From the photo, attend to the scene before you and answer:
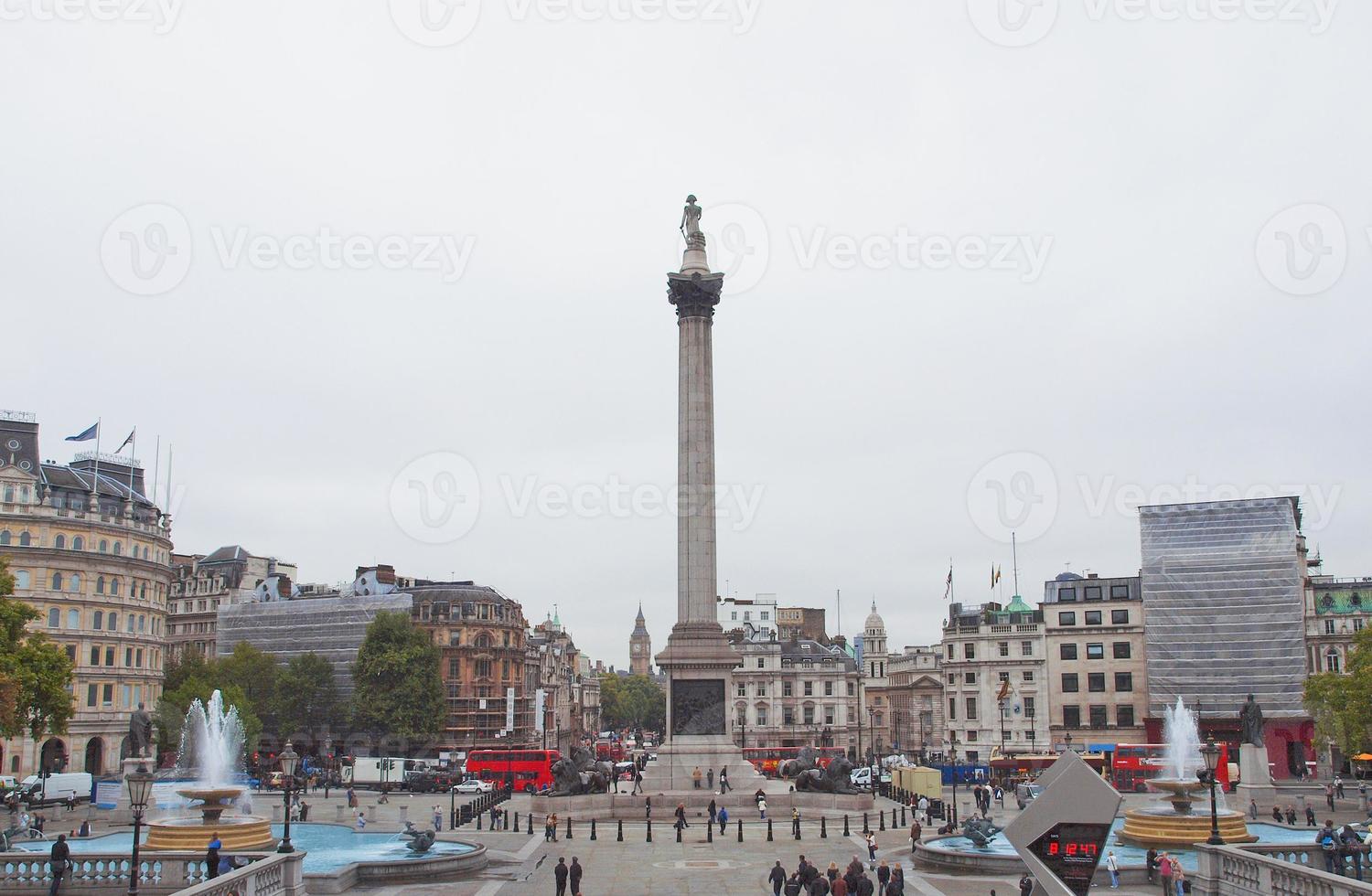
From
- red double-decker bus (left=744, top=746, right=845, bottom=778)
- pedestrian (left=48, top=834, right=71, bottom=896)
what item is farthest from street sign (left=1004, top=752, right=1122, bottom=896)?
red double-decker bus (left=744, top=746, right=845, bottom=778)

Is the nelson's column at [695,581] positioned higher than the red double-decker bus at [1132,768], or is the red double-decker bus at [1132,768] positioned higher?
the nelson's column at [695,581]

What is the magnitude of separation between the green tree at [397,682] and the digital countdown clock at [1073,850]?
291 ft

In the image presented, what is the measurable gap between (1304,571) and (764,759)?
4630cm

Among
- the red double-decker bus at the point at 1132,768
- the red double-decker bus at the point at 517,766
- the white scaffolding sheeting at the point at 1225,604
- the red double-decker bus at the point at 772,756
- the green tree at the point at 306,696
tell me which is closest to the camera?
the red double-decker bus at the point at 1132,768

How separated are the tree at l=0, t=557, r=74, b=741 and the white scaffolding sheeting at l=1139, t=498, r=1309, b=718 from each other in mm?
75261

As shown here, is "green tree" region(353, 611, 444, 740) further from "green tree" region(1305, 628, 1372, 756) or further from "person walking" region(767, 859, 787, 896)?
"person walking" region(767, 859, 787, 896)

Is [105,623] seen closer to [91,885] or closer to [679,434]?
[679,434]

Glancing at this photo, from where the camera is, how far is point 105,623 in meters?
85.8

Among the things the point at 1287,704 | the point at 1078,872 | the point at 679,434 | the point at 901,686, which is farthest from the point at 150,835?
the point at 901,686

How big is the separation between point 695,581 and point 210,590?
3092 inches

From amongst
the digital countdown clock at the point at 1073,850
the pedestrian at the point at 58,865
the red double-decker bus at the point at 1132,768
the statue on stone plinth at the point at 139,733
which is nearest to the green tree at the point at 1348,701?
the red double-decker bus at the point at 1132,768

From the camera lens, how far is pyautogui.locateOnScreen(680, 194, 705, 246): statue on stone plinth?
75.2 metres

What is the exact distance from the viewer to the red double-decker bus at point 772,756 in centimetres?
9306

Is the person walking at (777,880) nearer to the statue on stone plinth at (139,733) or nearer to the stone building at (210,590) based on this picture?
the statue on stone plinth at (139,733)
